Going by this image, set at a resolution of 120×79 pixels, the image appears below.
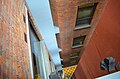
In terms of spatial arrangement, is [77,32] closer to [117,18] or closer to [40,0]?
[40,0]

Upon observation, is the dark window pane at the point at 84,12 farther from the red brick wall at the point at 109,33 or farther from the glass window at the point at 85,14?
the red brick wall at the point at 109,33

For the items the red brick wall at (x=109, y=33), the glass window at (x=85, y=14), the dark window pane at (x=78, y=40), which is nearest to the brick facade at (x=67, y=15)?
the glass window at (x=85, y=14)

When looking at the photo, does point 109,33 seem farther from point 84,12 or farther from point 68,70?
point 68,70

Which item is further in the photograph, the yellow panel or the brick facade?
the yellow panel

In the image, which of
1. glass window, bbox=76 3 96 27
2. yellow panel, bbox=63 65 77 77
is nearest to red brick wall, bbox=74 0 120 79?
glass window, bbox=76 3 96 27

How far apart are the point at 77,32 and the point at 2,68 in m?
5.22

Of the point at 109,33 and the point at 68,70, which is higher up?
the point at 68,70

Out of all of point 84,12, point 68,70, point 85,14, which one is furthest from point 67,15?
point 68,70

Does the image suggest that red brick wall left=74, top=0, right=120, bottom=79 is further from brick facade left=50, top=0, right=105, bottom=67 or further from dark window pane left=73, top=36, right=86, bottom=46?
dark window pane left=73, top=36, right=86, bottom=46

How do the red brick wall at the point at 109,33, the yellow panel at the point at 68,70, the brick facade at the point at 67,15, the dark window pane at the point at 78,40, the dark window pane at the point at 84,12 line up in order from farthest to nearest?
the yellow panel at the point at 68,70
the dark window pane at the point at 78,40
the dark window pane at the point at 84,12
the brick facade at the point at 67,15
the red brick wall at the point at 109,33

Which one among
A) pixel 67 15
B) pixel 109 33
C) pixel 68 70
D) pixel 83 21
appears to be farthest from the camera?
pixel 68 70

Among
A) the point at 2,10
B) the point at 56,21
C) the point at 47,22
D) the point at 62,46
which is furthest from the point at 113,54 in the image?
the point at 62,46

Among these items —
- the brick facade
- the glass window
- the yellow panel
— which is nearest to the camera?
the brick facade

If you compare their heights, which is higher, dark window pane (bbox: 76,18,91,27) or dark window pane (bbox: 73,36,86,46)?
dark window pane (bbox: 76,18,91,27)
